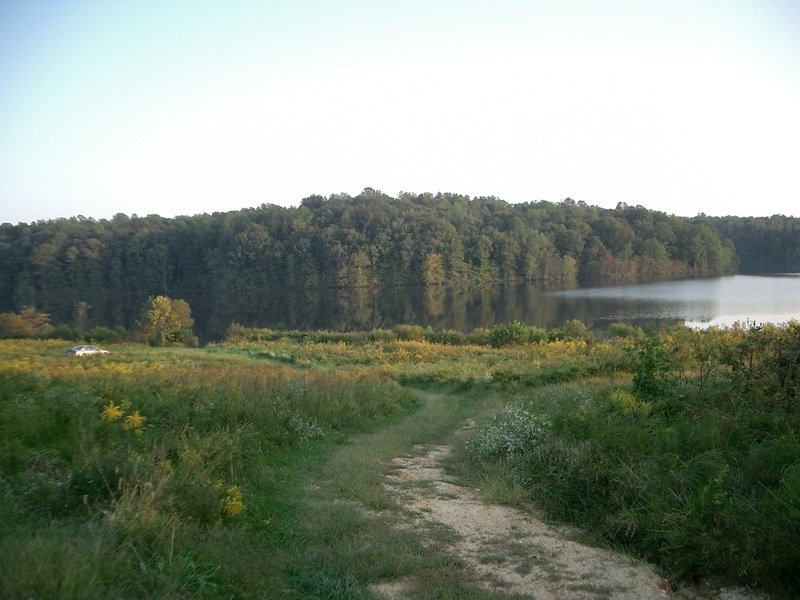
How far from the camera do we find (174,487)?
16.7 feet

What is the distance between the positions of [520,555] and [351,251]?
100 metres

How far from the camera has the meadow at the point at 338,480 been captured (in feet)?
13.5

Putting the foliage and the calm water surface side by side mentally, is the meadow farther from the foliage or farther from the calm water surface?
the calm water surface

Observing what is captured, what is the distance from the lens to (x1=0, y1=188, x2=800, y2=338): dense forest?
3664 inches

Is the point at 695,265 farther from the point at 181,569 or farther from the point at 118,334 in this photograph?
the point at 181,569

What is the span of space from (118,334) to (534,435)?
148 ft

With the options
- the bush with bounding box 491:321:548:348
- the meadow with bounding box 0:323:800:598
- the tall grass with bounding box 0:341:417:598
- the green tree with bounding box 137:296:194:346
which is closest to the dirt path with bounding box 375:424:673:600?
the meadow with bounding box 0:323:800:598

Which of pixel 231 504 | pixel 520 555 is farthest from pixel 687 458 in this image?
pixel 231 504

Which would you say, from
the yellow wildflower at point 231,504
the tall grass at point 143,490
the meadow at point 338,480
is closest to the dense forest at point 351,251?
the tall grass at point 143,490

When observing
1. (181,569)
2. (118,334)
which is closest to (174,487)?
(181,569)

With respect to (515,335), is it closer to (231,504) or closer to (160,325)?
(160,325)

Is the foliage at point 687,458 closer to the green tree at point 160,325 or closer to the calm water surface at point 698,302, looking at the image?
the calm water surface at point 698,302

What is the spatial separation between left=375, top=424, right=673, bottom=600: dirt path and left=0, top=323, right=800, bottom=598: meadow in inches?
8.8

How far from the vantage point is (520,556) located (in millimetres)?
5242
